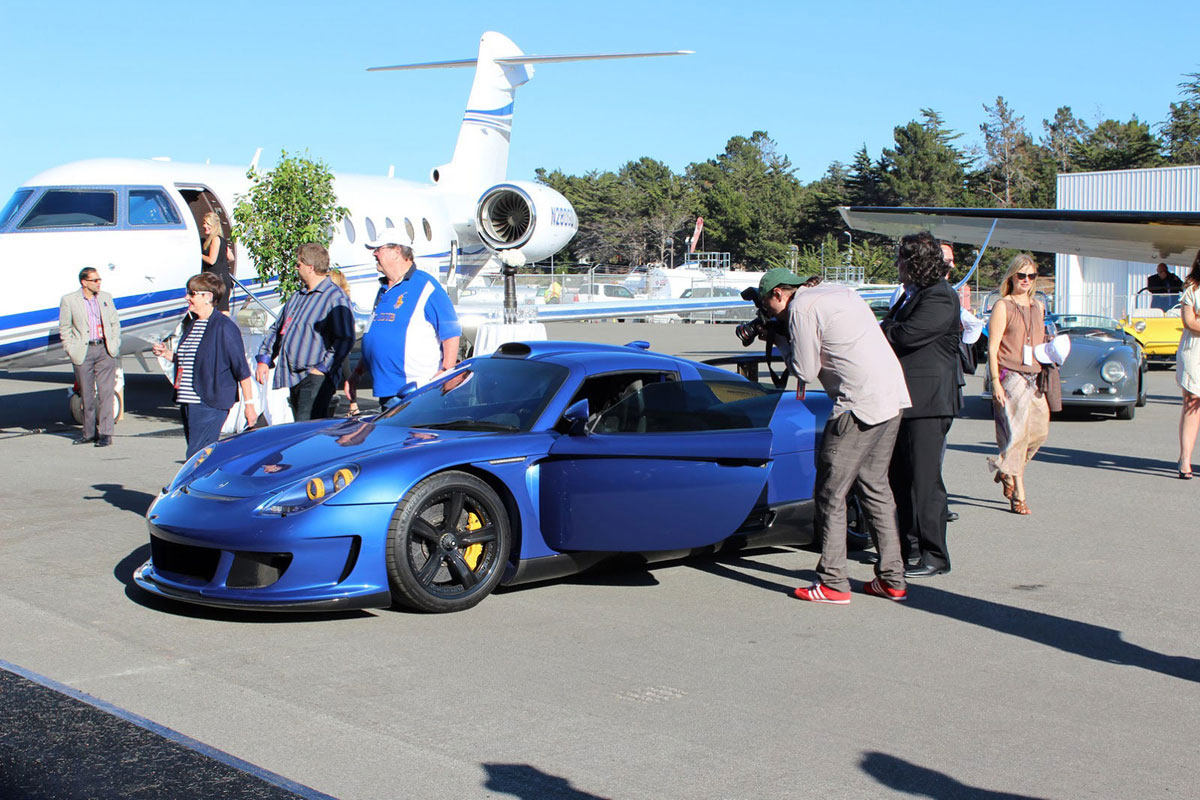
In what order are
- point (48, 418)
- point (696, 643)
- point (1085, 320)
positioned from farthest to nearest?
1. point (1085, 320)
2. point (48, 418)
3. point (696, 643)

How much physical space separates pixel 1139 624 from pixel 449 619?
328cm

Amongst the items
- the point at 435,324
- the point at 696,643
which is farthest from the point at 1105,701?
the point at 435,324

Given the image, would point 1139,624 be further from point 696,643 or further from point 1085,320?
point 1085,320

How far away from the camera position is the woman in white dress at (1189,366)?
9.84 meters

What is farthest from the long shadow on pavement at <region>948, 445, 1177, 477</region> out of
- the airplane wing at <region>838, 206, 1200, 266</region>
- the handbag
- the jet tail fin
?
the jet tail fin

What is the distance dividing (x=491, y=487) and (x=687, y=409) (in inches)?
48.2

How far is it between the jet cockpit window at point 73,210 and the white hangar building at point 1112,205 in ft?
108

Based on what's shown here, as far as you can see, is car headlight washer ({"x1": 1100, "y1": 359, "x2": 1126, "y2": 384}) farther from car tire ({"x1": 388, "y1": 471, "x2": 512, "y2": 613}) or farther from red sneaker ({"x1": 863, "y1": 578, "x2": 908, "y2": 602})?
car tire ({"x1": 388, "y1": 471, "x2": 512, "y2": 613})

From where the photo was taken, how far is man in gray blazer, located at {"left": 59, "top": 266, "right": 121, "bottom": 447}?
39.6ft

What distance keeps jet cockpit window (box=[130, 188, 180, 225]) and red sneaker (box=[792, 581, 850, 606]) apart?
33.5 feet

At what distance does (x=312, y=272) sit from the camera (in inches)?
331

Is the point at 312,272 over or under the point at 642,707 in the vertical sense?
over

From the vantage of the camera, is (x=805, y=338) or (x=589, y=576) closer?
(x=805, y=338)

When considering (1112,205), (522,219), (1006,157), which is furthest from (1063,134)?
(522,219)
